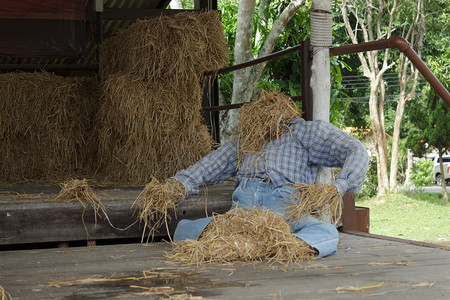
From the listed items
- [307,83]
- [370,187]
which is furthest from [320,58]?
[370,187]

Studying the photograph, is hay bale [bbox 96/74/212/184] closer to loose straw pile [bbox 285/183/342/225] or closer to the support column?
the support column

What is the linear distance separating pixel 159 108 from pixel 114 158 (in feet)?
1.62

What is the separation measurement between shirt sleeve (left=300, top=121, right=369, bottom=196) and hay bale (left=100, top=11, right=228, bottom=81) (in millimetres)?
1531

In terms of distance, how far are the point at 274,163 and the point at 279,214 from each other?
1.08ft

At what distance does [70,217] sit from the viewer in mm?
3094

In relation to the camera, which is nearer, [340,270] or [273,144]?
[340,270]

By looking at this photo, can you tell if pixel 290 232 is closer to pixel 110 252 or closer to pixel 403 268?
pixel 403 268

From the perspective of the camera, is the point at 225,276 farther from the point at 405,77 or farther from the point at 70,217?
the point at 405,77

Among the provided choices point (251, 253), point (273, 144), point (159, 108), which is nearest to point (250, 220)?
point (251, 253)

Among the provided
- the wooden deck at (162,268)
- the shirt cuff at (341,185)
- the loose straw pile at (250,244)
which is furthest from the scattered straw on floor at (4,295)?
the shirt cuff at (341,185)

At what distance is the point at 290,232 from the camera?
2.59 metres

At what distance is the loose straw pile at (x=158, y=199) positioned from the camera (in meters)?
2.95

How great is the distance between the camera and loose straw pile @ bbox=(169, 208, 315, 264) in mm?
2473

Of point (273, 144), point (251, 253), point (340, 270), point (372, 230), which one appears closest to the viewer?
point (340, 270)
